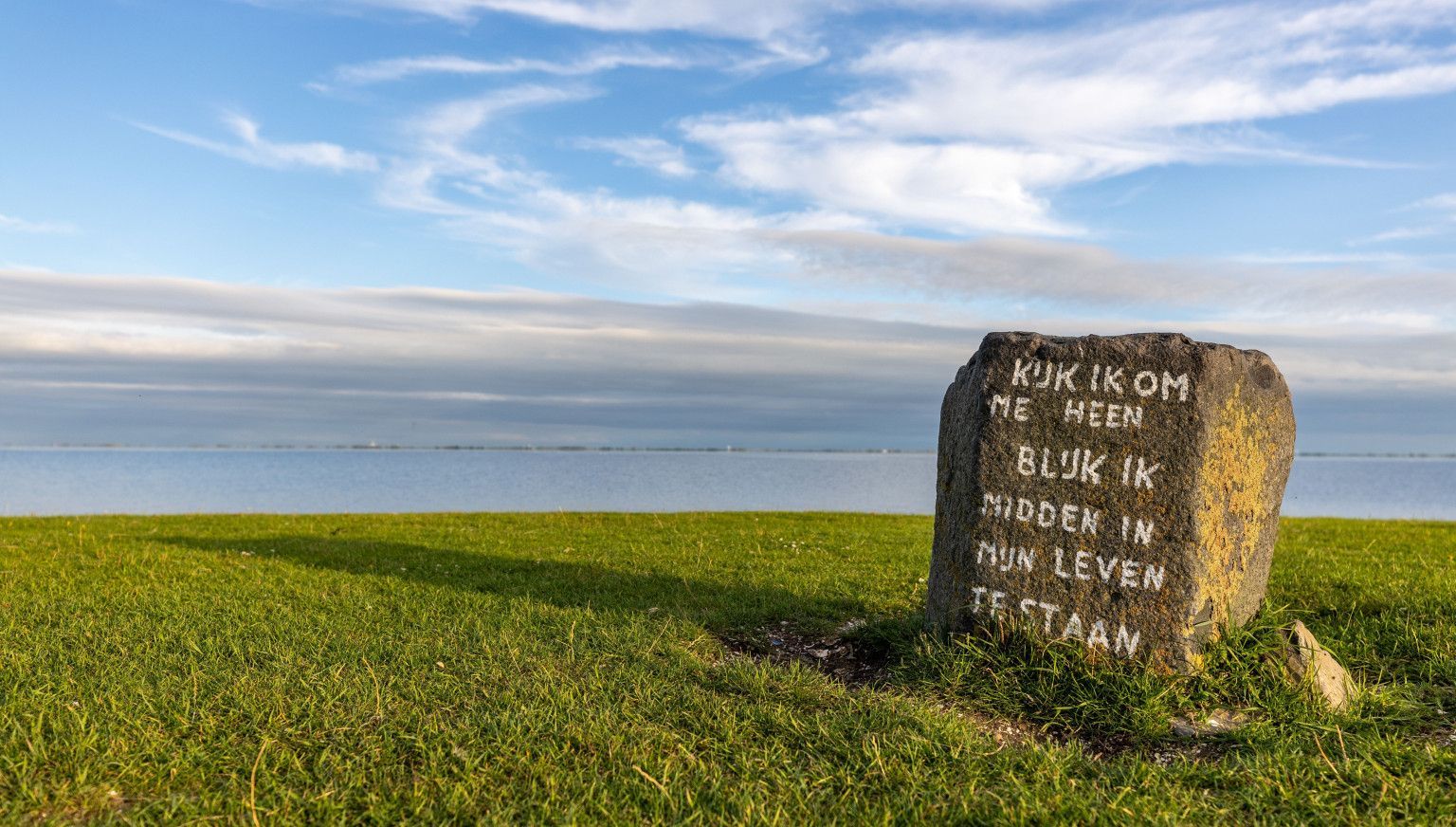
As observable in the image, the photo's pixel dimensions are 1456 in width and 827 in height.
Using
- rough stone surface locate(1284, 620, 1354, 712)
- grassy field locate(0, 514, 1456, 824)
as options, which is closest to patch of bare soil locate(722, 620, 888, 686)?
grassy field locate(0, 514, 1456, 824)

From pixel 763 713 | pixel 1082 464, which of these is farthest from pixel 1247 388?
pixel 763 713

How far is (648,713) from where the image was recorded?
5.94 meters

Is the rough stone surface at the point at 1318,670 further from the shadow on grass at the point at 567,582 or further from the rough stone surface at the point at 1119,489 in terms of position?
the shadow on grass at the point at 567,582

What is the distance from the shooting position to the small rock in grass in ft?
19.5

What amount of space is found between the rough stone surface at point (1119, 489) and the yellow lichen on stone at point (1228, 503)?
1 centimetres

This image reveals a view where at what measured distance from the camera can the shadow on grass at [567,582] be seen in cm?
908

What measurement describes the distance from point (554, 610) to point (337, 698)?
284 centimetres

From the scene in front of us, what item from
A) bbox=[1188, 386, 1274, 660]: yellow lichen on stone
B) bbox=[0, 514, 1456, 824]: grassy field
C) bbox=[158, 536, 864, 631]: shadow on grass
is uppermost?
bbox=[1188, 386, 1274, 660]: yellow lichen on stone

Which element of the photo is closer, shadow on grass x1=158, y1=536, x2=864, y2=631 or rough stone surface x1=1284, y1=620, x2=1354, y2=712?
rough stone surface x1=1284, y1=620, x2=1354, y2=712

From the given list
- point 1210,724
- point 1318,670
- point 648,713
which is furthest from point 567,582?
point 1318,670

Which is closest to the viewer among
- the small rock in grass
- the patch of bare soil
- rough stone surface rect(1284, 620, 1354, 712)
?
the small rock in grass

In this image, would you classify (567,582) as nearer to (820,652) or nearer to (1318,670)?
(820,652)

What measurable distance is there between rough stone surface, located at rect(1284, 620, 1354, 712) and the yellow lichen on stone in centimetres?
48

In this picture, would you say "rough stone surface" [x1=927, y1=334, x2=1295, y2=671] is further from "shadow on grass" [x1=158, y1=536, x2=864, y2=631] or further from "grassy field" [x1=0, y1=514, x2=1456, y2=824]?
"shadow on grass" [x1=158, y1=536, x2=864, y2=631]
